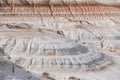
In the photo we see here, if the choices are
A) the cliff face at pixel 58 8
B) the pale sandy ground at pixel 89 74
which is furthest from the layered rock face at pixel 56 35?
the pale sandy ground at pixel 89 74

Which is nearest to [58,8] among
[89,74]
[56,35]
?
[56,35]

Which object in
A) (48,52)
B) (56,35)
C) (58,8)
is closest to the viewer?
(48,52)

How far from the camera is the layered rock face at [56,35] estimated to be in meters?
16.5

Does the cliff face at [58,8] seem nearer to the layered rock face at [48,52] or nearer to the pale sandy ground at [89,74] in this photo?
the layered rock face at [48,52]

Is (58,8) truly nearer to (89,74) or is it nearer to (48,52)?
(48,52)

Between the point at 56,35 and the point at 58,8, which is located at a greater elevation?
the point at 58,8

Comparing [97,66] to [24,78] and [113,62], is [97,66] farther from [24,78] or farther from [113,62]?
[24,78]

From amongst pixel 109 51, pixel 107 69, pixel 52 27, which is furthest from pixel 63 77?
pixel 52 27

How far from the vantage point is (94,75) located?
16078 mm

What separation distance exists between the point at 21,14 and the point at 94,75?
1258 cm

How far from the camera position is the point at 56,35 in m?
19.0

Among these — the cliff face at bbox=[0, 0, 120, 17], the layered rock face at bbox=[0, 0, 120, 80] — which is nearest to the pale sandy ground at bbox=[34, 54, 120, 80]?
the layered rock face at bbox=[0, 0, 120, 80]

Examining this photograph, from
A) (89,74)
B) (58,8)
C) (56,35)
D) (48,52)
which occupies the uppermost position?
(58,8)

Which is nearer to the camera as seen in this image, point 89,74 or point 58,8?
point 89,74
